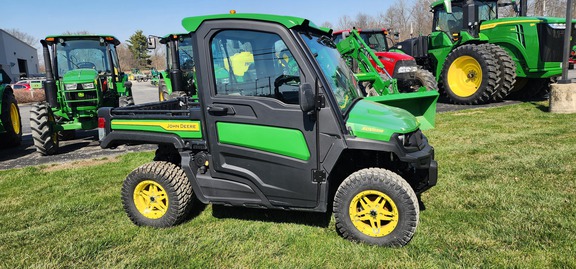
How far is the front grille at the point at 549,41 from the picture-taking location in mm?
9453

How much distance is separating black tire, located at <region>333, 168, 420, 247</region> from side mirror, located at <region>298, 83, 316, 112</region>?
73 cm

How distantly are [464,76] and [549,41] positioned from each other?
1999 millimetres

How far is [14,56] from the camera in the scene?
1779 inches

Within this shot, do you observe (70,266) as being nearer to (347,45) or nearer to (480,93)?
(347,45)

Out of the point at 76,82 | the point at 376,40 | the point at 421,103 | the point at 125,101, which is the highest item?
the point at 376,40

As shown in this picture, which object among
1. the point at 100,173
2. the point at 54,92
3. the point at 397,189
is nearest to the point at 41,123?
the point at 54,92

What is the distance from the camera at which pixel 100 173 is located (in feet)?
19.9

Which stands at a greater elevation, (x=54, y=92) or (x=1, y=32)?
(x=1, y=32)

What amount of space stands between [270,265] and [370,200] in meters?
0.97

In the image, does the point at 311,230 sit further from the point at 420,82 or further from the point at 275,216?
the point at 420,82

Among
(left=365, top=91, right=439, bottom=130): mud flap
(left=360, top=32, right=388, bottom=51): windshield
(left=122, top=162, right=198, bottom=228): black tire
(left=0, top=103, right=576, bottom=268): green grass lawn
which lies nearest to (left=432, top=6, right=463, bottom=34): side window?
(left=360, top=32, right=388, bottom=51): windshield

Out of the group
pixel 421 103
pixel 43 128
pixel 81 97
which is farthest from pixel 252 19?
pixel 81 97

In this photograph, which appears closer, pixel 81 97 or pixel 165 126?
pixel 165 126

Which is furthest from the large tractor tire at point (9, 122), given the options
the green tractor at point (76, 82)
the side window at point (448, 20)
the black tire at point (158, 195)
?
the side window at point (448, 20)
